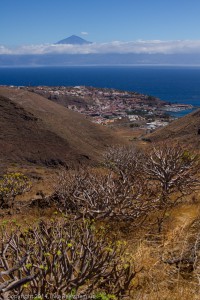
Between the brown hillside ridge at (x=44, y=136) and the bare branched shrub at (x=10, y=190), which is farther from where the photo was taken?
the brown hillside ridge at (x=44, y=136)

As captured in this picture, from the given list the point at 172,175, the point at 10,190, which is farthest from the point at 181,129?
the point at 172,175

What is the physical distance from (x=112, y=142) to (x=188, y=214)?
42137 mm

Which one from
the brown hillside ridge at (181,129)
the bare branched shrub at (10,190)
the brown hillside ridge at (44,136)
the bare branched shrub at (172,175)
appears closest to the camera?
the bare branched shrub at (172,175)

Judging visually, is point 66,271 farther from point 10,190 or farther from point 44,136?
point 44,136

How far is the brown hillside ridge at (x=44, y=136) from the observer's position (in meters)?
38.4

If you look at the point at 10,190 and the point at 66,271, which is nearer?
the point at 66,271

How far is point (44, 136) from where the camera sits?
4259cm

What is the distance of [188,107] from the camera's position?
123375 mm

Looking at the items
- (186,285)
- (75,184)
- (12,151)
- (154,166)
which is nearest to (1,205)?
(75,184)

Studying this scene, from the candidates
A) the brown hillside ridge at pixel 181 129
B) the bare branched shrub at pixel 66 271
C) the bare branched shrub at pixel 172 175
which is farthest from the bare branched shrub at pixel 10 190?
the brown hillside ridge at pixel 181 129

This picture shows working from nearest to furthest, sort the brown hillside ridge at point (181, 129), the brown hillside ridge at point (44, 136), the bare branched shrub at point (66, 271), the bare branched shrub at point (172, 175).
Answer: the bare branched shrub at point (66, 271) < the bare branched shrub at point (172, 175) < the brown hillside ridge at point (44, 136) < the brown hillside ridge at point (181, 129)

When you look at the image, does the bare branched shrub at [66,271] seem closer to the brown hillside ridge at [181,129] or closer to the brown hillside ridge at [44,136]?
the brown hillside ridge at [44,136]

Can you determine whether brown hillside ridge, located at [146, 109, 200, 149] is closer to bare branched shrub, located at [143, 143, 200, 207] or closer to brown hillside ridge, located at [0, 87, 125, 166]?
brown hillside ridge, located at [0, 87, 125, 166]

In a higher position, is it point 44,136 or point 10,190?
point 10,190
